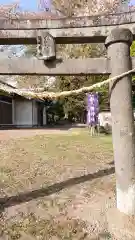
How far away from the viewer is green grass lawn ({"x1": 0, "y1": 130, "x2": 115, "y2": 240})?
14.0ft

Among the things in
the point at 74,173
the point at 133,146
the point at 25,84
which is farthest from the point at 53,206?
the point at 25,84

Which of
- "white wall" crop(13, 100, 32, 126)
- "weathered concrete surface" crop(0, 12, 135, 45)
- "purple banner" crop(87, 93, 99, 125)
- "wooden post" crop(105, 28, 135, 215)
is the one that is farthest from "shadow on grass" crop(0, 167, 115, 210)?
"white wall" crop(13, 100, 32, 126)

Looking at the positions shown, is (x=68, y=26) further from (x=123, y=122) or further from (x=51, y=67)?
(x=123, y=122)

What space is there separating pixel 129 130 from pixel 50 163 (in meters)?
4.52

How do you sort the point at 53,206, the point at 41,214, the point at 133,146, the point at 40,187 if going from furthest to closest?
the point at 40,187, the point at 53,206, the point at 41,214, the point at 133,146

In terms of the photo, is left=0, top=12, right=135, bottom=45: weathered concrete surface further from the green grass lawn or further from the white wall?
the white wall

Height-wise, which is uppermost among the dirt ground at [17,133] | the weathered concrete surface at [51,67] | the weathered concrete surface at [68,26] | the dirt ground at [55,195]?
the weathered concrete surface at [68,26]

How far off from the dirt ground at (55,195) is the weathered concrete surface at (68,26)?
2.73m

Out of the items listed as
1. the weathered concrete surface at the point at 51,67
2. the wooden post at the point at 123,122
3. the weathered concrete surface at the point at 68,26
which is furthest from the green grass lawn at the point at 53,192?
the weathered concrete surface at the point at 68,26

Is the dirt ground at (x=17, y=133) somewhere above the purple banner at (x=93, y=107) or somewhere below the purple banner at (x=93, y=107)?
below

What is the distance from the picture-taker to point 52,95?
→ 4695mm

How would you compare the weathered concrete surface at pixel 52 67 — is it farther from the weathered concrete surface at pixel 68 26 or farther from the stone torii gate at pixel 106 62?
the weathered concrete surface at pixel 68 26

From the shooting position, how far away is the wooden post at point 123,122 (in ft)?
14.6

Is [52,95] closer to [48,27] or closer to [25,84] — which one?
[48,27]
